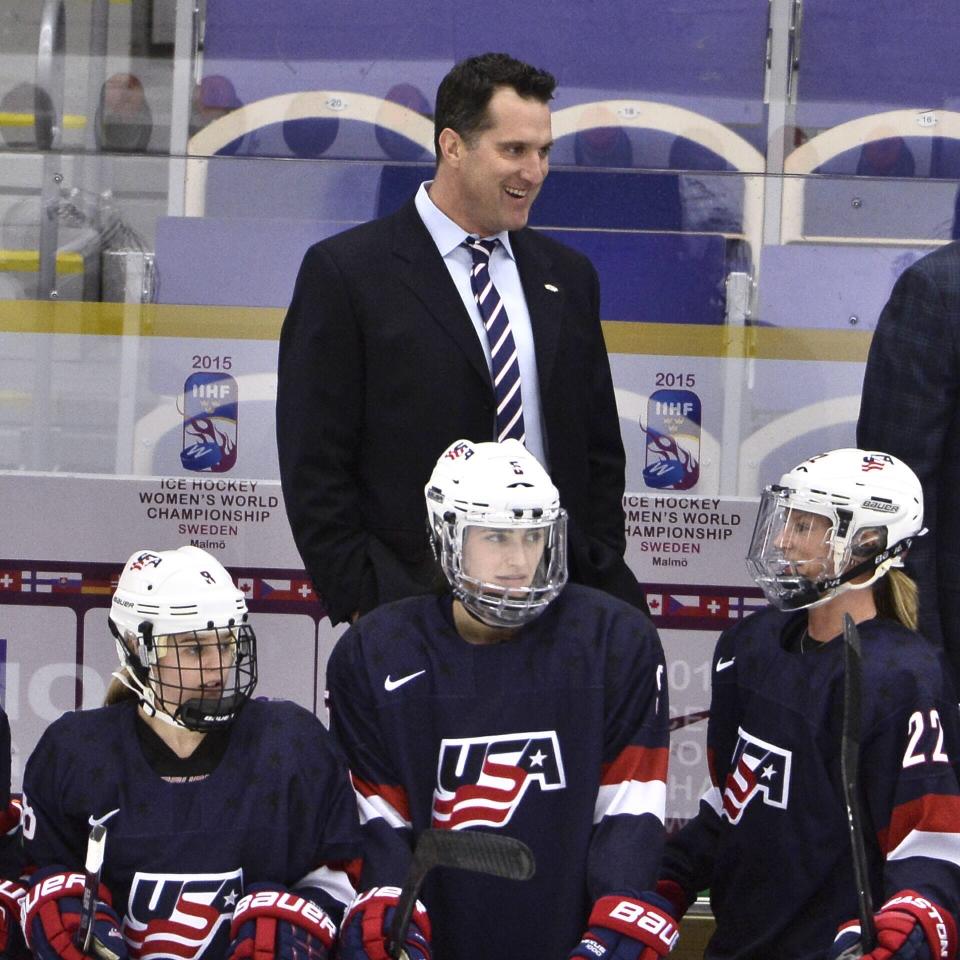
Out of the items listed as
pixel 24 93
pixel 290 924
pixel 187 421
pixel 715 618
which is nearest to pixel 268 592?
pixel 187 421

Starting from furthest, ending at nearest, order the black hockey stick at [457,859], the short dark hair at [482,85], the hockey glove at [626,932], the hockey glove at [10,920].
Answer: the short dark hair at [482,85]
the hockey glove at [10,920]
the hockey glove at [626,932]
the black hockey stick at [457,859]

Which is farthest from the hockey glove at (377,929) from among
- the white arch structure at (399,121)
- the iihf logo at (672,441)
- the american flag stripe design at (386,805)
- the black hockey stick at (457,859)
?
the white arch structure at (399,121)

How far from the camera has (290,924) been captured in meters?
2.40

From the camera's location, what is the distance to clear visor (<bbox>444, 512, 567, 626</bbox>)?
248cm

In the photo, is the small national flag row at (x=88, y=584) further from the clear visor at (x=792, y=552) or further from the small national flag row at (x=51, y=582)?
the clear visor at (x=792, y=552)

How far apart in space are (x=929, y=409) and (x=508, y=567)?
31.0 inches

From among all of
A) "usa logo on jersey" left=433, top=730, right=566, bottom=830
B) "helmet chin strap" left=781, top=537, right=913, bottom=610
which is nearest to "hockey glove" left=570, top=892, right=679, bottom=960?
"usa logo on jersey" left=433, top=730, right=566, bottom=830

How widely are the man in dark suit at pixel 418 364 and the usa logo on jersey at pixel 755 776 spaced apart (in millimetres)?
345

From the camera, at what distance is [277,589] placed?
3764 millimetres

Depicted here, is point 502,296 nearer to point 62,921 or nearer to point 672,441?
point 672,441

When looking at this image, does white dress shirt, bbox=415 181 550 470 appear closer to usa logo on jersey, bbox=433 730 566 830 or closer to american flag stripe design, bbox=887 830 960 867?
usa logo on jersey, bbox=433 730 566 830

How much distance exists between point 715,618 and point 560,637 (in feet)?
3.96

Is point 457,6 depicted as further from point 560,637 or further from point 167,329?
point 560,637

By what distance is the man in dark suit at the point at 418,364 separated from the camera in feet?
9.09
